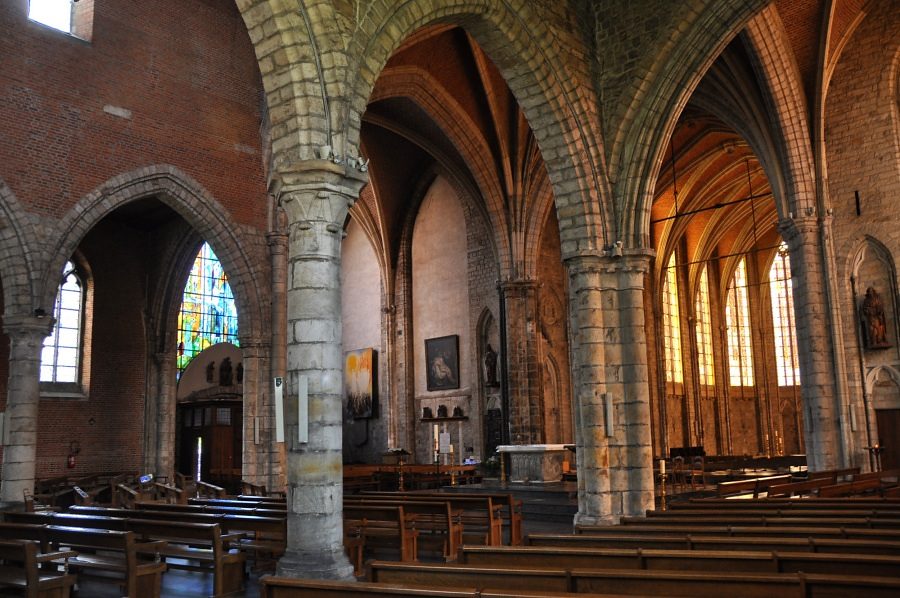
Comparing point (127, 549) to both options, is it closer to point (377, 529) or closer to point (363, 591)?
point (363, 591)

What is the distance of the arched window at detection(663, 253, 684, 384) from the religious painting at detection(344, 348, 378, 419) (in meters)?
11.7

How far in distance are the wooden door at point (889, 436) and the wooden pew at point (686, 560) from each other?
1513 cm

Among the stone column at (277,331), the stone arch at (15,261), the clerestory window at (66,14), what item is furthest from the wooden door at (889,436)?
the clerestory window at (66,14)

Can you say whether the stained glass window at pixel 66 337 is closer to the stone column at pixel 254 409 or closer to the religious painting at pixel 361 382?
the stone column at pixel 254 409

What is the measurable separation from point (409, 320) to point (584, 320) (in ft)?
52.1

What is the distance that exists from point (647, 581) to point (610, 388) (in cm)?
775

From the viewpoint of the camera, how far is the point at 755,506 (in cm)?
923

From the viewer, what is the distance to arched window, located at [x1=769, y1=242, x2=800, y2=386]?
3603 cm

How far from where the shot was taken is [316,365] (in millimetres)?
8125

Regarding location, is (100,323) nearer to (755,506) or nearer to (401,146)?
(401,146)

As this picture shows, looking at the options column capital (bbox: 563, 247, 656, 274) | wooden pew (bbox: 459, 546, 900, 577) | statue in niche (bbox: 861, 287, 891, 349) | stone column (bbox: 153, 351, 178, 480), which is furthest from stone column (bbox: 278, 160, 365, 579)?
stone column (bbox: 153, 351, 178, 480)

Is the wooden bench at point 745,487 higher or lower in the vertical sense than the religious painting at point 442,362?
lower

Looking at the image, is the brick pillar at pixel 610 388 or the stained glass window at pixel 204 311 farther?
the stained glass window at pixel 204 311

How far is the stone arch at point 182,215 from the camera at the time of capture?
16.8 metres
